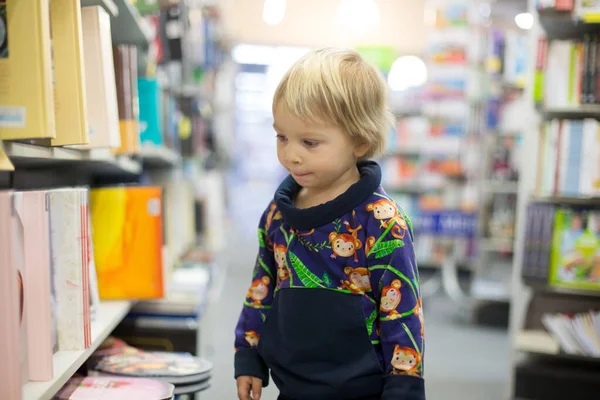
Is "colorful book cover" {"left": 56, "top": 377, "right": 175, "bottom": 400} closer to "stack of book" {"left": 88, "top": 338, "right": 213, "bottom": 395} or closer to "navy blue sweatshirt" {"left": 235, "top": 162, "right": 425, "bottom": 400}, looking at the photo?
"stack of book" {"left": 88, "top": 338, "right": 213, "bottom": 395}

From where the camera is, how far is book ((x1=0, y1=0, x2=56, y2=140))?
3.09 feet

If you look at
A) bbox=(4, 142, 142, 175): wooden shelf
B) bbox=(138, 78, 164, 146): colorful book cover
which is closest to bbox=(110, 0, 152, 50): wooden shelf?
bbox=(138, 78, 164, 146): colorful book cover

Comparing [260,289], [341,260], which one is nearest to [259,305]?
[260,289]

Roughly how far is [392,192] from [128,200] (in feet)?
11.9

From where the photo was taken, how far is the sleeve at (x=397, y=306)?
1028 millimetres

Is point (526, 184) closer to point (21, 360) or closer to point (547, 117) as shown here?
point (547, 117)

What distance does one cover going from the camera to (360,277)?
1086 millimetres

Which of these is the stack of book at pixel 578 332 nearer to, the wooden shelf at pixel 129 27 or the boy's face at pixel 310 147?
the boy's face at pixel 310 147

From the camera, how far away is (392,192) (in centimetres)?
510

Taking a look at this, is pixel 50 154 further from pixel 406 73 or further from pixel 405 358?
pixel 406 73

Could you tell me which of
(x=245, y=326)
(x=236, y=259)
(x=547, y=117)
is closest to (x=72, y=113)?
(x=245, y=326)

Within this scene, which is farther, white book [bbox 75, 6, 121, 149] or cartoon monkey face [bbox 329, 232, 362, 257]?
white book [bbox 75, 6, 121, 149]

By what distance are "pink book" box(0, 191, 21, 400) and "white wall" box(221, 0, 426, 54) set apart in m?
6.93

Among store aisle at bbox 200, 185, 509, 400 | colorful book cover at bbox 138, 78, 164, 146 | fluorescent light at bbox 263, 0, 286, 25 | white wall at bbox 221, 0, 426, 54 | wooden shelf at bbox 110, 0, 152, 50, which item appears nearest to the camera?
wooden shelf at bbox 110, 0, 152, 50
